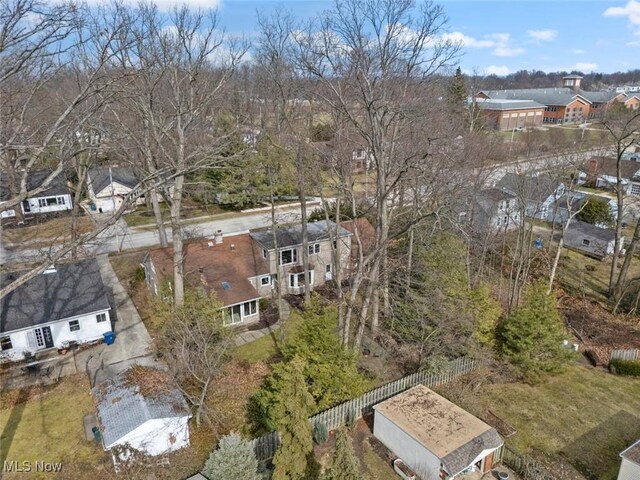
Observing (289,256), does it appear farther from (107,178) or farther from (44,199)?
(44,199)

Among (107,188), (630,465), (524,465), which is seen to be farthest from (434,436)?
(107,188)

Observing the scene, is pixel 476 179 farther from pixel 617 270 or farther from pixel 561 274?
pixel 617 270

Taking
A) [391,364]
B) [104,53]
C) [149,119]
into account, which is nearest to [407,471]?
[391,364]

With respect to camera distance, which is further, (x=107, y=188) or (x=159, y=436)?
(x=107, y=188)

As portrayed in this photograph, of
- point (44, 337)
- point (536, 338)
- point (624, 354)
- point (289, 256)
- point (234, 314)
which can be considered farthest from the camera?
point (289, 256)

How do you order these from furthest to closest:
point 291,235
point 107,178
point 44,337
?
1. point 107,178
2. point 291,235
3. point 44,337

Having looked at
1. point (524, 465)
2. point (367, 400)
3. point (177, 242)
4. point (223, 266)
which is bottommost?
point (524, 465)
